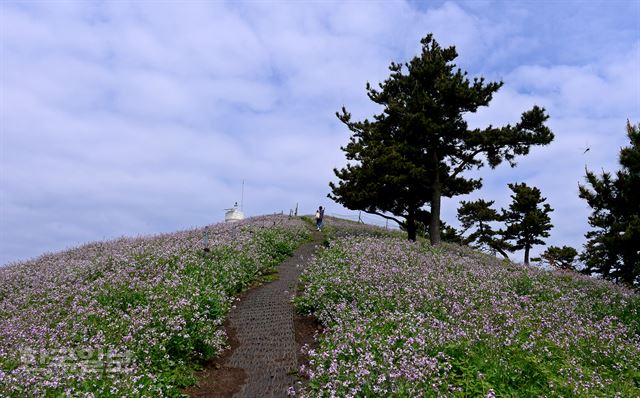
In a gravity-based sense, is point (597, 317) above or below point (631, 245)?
below

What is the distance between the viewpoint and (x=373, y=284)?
14242 mm

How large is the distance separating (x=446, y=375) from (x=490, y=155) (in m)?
24.1

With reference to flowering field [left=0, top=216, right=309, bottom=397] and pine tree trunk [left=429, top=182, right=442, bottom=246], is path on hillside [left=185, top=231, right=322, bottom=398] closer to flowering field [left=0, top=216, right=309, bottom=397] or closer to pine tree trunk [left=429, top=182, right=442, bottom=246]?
flowering field [left=0, top=216, right=309, bottom=397]

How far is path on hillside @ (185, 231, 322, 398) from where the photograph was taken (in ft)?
32.2

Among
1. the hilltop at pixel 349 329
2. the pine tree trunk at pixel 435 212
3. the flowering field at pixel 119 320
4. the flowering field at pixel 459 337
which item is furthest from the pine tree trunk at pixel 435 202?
the flowering field at pixel 119 320

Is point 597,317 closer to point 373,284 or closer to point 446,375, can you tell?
point 373,284

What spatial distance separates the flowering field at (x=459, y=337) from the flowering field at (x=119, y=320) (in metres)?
2.85

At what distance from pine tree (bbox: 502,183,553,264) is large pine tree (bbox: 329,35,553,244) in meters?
15.2

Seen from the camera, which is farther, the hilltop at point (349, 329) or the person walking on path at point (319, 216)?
the person walking on path at point (319, 216)

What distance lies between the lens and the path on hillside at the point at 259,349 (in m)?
9.82

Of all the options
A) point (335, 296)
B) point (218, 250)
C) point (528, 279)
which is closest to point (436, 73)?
point (528, 279)

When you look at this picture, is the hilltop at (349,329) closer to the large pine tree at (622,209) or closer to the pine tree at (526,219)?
the large pine tree at (622,209)

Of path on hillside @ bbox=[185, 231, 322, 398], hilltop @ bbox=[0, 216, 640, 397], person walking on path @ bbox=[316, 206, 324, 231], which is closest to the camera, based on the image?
hilltop @ bbox=[0, 216, 640, 397]

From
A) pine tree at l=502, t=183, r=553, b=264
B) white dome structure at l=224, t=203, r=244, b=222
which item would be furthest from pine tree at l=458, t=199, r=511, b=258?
white dome structure at l=224, t=203, r=244, b=222
